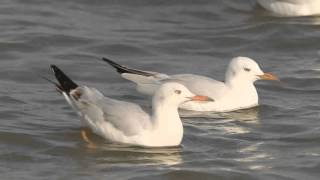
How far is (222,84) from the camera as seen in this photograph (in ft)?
Result: 40.3

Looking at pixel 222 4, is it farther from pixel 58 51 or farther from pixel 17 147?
pixel 17 147

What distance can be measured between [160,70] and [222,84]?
1.63 meters

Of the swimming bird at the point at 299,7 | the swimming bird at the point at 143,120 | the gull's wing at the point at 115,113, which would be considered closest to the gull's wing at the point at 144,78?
the gull's wing at the point at 115,113

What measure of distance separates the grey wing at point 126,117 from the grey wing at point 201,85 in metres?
1.40

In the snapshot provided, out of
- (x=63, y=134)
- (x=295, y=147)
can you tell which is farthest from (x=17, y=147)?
(x=295, y=147)

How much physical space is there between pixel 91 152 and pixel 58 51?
425 cm

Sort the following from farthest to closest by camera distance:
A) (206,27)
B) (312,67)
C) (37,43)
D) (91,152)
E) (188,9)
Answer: (188,9) < (206,27) < (37,43) < (312,67) < (91,152)

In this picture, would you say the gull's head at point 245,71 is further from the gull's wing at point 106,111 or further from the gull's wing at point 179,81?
the gull's wing at point 106,111

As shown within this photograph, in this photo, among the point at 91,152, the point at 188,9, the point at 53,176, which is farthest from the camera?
the point at 188,9

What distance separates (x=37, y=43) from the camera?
1470cm

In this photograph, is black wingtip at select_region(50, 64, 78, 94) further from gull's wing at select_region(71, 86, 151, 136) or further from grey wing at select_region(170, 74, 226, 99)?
grey wing at select_region(170, 74, 226, 99)

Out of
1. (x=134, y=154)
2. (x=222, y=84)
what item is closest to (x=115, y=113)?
(x=134, y=154)

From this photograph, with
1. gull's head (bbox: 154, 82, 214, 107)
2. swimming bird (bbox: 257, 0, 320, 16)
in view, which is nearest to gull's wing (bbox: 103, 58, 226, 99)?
gull's head (bbox: 154, 82, 214, 107)

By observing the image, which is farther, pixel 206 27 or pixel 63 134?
pixel 206 27
